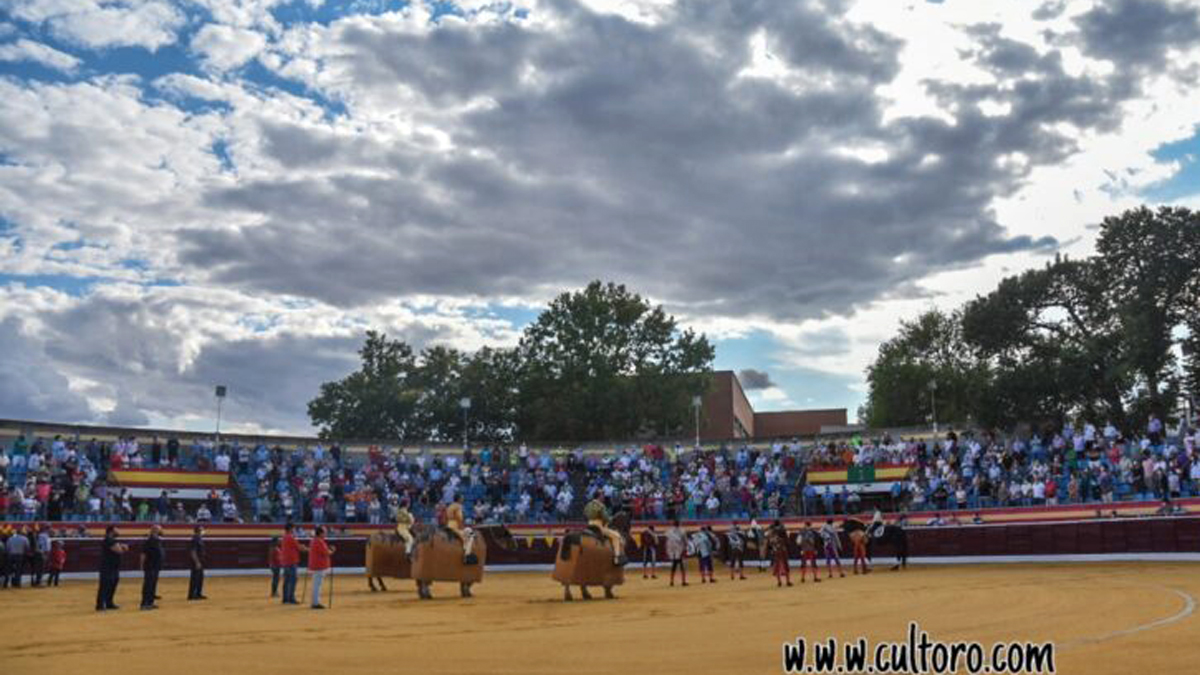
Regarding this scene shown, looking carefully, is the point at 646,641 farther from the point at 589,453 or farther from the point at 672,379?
the point at 672,379

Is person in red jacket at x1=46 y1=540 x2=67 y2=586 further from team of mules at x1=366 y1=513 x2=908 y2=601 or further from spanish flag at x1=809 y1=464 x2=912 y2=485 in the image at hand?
spanish flag at x1=809 y1=464 x2=912 y2=485

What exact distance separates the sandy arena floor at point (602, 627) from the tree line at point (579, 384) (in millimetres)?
45209

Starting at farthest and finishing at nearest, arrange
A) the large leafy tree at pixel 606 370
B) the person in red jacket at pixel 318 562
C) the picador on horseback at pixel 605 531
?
1. the large leafy tree at pixel 606 370
2. the picador on horseback at pixel 605 531
3. the person in red jacket at pixel 318 562

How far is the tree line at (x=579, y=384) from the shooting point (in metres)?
72.3

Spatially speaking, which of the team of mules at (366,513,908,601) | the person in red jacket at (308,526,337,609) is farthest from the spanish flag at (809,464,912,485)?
the person in red jacket at (308,526,337,609)

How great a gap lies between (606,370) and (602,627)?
56.6 metres

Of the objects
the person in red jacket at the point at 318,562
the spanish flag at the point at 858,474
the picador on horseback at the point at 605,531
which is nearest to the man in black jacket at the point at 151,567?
the person in red jacket at the point at 318,562

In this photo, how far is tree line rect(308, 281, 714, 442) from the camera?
72.3 m

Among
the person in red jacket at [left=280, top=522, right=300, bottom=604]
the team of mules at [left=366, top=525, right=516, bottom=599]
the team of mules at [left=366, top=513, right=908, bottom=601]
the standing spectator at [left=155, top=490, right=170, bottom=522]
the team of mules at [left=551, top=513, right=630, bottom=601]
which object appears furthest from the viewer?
the standing spectator at [left=155, top=490, right=170, bottom=522]

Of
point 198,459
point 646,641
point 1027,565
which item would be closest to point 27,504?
point 198,459

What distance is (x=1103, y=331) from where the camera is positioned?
192ft

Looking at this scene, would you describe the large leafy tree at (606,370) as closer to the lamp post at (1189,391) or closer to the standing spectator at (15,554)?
the lamp post at (1189,391)

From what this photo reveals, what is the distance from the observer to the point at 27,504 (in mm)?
37156

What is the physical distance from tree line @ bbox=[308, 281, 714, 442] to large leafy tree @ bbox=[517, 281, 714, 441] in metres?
0.07
